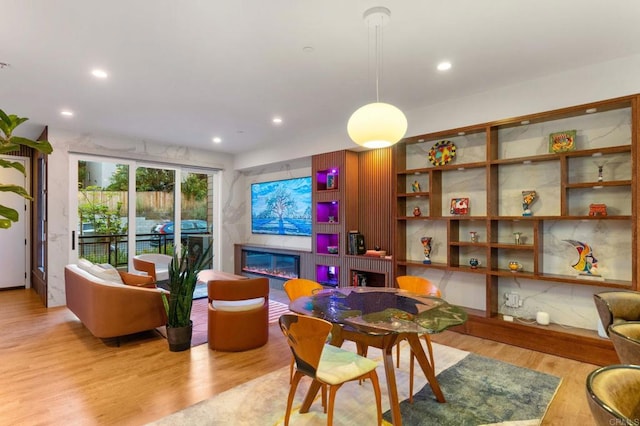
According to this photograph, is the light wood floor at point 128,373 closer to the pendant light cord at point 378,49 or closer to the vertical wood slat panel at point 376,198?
the vertical wood slat panel at point 376,198

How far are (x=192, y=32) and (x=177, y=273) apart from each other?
2.27 metres

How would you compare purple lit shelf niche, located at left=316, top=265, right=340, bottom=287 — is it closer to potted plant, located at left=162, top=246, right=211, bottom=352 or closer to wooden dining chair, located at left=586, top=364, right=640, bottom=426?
potted plant, located at left=162, top=246, right=211, bottom=352

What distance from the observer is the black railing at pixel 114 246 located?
5.67 meters

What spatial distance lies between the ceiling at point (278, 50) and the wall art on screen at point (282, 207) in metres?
2.16

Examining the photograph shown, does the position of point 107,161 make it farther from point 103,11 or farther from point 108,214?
point 103,11

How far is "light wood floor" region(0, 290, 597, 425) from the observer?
242 cm

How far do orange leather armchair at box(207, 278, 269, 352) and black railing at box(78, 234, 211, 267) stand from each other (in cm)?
331

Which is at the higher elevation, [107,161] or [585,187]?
[107,161]

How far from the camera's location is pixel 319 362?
1.96m

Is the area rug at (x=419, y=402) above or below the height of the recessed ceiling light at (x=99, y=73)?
below

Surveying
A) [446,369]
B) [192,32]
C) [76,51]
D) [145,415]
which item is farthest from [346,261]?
[76,51]

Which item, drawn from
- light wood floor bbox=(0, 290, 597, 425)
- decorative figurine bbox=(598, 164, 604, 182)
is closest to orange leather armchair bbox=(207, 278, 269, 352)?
light wood floor bbox=(0, 290, 597, 425)

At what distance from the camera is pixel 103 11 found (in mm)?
2301

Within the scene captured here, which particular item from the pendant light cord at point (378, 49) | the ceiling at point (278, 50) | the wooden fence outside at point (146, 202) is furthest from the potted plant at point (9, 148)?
the wooden fence outside at point (146, 202)
